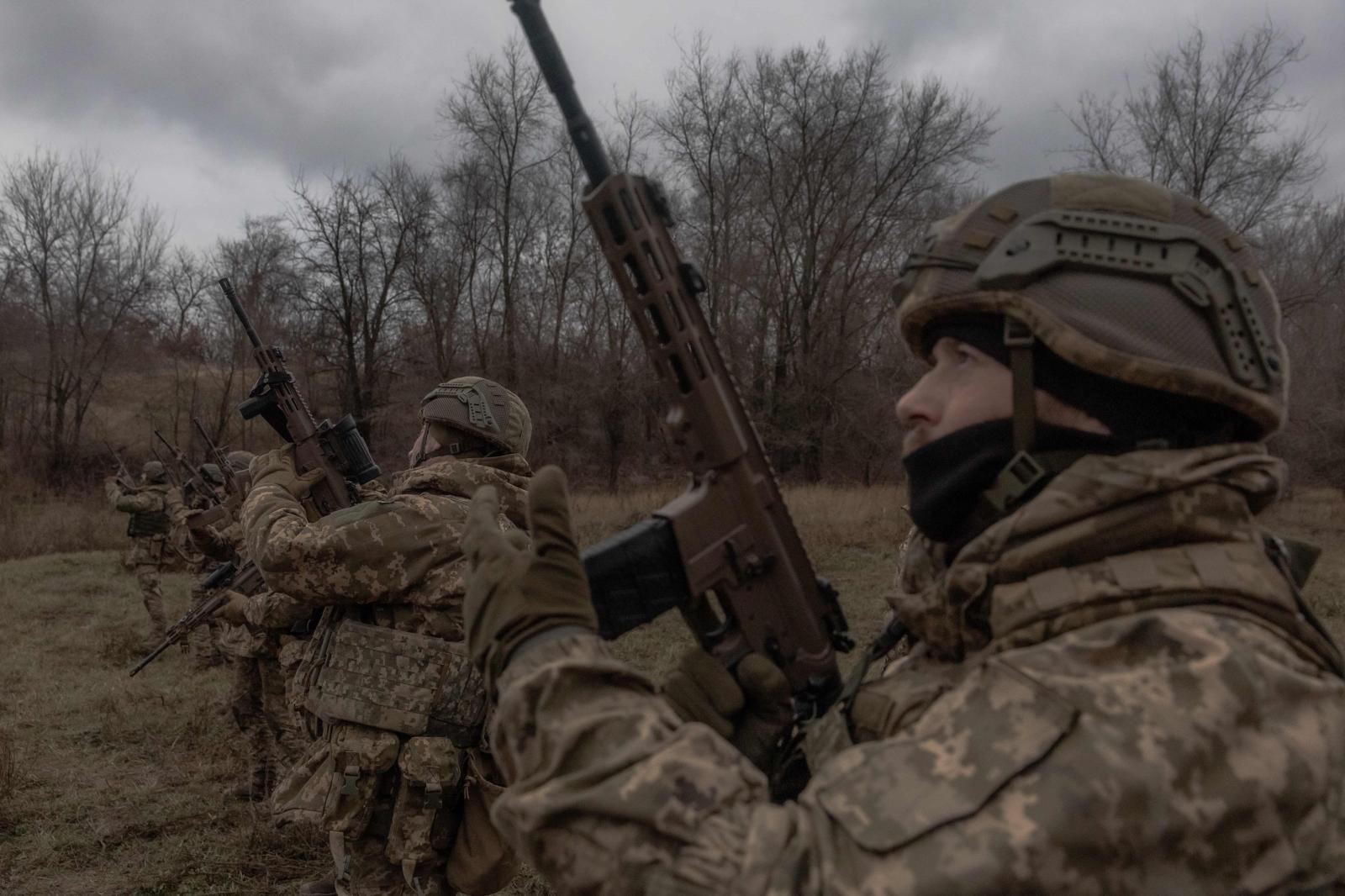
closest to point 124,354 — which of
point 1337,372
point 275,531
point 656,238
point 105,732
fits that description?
point 105,732

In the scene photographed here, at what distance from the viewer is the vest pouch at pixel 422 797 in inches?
155

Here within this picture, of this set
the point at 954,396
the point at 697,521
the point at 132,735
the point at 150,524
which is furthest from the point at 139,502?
the point at 954,396

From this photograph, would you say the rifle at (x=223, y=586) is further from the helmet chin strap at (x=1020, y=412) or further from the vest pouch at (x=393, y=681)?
the helmet chin strap at (x=1020, y=412)

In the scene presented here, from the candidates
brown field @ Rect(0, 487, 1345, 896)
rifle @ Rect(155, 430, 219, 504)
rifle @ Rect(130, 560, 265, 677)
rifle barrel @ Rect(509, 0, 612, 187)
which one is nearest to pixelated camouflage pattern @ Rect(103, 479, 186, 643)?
rifle @ Rect(155, 430, 219, 504)

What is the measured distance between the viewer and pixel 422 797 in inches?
158

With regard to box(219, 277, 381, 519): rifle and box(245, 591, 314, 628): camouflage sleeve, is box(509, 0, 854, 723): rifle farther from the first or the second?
box(245, 591, 314, 628): camouflage sleeve

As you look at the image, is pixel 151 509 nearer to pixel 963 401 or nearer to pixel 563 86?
pixel 563 86

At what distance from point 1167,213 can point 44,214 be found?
1507 inches

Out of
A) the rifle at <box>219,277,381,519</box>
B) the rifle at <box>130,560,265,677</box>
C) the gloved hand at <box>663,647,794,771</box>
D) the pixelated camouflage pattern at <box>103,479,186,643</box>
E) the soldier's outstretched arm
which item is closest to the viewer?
the gloved hand at <box>663,647,794,771</box>

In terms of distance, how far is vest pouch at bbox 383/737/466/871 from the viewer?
394 cm

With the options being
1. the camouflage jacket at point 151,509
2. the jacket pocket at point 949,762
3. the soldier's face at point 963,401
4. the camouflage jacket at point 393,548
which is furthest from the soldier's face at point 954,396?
the camouflage jacket at point 151,509

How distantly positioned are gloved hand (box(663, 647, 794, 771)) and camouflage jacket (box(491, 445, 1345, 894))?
1.00 feet

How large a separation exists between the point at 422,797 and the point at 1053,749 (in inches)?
136

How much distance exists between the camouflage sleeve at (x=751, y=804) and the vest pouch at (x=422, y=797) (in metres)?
2.72
